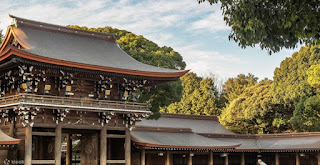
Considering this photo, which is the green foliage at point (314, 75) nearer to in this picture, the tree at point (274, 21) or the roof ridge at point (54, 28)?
the roof ridge at point (54, 28)

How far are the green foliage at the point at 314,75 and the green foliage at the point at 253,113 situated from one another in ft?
21.9

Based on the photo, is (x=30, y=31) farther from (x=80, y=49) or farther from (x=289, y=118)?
(x=289, y=118)

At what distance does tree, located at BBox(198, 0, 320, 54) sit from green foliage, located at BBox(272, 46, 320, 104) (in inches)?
1117

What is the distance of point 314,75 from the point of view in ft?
120

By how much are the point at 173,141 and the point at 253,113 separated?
1719 cm

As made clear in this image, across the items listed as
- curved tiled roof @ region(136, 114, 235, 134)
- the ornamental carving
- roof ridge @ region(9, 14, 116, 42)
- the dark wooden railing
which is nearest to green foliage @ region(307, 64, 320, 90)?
curved tiled roof @ region(136, 114, 235, 134)

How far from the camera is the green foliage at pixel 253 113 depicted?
44.1 meters

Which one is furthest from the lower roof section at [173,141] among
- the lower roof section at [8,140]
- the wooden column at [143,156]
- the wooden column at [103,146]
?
the lower roof section at [8,140]

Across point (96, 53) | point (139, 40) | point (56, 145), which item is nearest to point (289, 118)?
point (139, 40)

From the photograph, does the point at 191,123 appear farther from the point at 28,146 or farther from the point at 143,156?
the point at 28,146

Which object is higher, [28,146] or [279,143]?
[28,146]

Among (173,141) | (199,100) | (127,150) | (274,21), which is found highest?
(274,21)

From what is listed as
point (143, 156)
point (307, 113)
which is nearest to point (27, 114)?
point (143, 156)

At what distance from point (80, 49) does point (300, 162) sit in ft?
64.3
